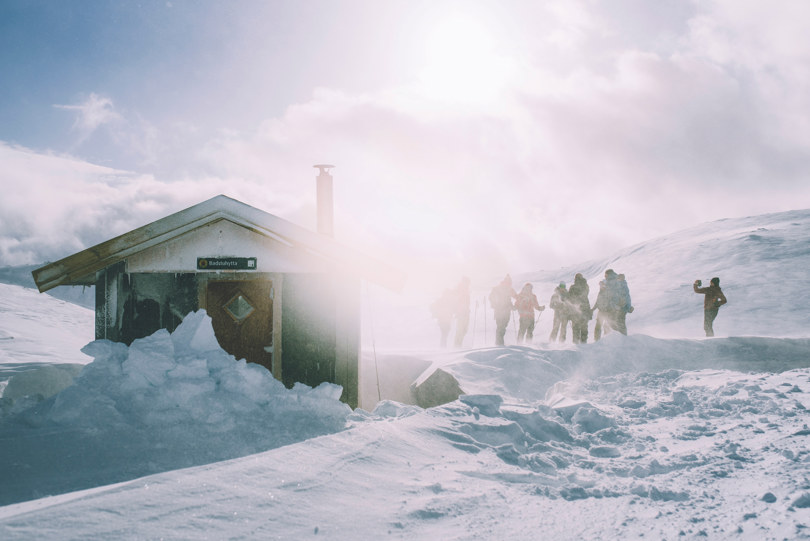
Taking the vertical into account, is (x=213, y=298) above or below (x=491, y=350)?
above

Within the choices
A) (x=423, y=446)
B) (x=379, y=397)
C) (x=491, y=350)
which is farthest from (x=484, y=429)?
(x=491, y=350)

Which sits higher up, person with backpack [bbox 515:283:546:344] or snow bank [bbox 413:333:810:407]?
person with backpack [bbox 515:283:546:344]

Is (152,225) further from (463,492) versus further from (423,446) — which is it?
(463,492)

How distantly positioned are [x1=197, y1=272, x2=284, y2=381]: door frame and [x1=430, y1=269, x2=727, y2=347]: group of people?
667 centimetres

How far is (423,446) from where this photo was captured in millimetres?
5309

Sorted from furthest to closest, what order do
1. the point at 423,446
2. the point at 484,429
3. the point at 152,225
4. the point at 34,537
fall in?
the point at 152,225 < the point at 484,429 < the point at 423,446 < the point at 34,537

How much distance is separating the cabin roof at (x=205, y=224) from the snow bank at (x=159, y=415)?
7.40ft

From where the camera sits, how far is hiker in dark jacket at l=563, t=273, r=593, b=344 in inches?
531

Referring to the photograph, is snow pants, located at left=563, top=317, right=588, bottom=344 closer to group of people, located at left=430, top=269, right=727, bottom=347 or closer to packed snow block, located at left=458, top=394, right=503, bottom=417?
group of people, located at left=430, top=269, right=727, bottom=347

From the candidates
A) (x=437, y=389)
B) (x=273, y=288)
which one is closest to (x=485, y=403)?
(x=437, y=389)

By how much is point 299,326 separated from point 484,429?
404cm

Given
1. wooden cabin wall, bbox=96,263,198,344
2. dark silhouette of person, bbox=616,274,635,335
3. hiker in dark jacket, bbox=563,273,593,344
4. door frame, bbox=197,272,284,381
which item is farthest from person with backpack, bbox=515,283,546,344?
wooden cabin wall, bbox=96,263,198,344

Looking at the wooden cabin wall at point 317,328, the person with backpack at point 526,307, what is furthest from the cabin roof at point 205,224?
the person with backpack at point 526,307

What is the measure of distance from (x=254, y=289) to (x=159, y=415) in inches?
141
